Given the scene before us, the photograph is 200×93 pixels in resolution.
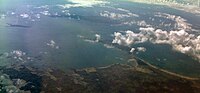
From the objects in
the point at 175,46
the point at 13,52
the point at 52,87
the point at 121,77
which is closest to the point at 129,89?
the point at 121,77

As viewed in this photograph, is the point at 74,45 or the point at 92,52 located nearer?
the point at 92,52

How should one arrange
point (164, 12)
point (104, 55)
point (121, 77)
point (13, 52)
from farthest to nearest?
point (164, 12) < point (104, 55) < point (13, 52) < point (121, 77)

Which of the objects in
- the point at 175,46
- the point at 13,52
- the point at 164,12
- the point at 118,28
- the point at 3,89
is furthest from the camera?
the point at 164,12

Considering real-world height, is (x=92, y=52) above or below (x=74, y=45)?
above

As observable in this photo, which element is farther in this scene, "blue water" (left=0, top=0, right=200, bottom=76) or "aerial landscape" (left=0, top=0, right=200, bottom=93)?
"blue water" (left=0, top=0, right=200, bottom=76)

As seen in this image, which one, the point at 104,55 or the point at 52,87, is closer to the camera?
the point at 52,87

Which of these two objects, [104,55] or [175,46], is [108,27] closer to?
[175,46]

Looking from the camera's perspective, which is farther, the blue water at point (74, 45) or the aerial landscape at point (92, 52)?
Answer: the blue water at point (74, 45)
